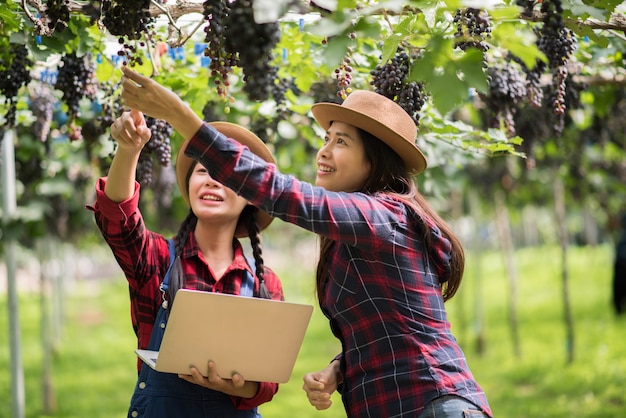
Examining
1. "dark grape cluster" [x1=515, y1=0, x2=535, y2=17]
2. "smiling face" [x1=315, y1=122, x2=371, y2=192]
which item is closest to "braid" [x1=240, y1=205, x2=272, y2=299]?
"smiling face" [x1=315, y1=122, x2=371, y2=192]

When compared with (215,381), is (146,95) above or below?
above

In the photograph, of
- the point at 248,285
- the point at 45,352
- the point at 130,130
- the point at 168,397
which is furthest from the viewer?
the point at 45,352

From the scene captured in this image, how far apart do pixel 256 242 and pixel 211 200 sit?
0.92 ft

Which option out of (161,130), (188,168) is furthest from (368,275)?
(161,130)

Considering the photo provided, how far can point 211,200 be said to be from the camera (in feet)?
9.50

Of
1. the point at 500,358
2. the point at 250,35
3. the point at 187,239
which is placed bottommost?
the point at 500,358

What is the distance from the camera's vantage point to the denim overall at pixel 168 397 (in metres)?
2.67

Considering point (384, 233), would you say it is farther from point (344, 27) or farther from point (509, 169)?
point (509, 169)

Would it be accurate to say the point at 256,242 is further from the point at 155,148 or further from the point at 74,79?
the point at 74,79

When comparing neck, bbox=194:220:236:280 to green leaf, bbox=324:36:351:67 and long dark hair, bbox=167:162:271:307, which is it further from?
green leaf, bbox=324:36:351:67

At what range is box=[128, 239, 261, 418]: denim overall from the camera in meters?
2.67

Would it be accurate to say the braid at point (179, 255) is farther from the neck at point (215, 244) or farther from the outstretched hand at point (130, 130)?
the outstretched hand at point (130, 130)

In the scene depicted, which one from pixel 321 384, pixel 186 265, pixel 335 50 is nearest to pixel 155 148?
pixel 186 265

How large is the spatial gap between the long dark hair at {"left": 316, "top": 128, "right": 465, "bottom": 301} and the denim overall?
1.88 feet
